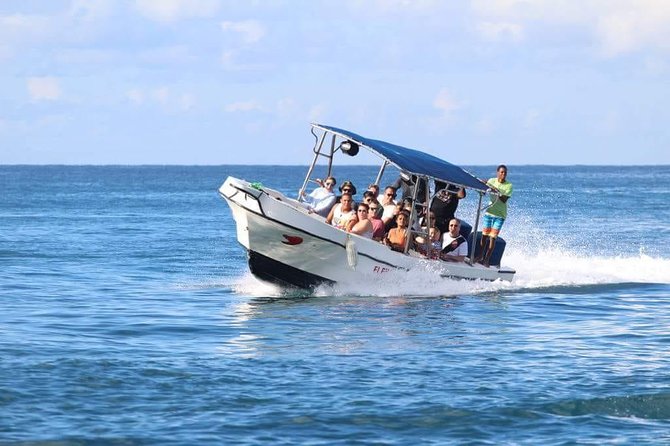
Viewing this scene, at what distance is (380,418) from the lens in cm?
1186

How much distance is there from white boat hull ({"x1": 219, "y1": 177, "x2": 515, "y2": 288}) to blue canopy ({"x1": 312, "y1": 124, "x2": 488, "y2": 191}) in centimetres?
143

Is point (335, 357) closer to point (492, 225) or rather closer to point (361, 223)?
point (361, 223)

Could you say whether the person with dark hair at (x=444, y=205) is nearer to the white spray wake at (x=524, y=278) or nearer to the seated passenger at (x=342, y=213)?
the white spray wake at (x=524, y=278)

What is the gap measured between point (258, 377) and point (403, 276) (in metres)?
6.97

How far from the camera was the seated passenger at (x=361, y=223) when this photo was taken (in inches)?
768

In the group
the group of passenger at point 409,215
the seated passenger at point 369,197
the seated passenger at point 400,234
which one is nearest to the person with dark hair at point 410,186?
the group of passenger at point 409,215

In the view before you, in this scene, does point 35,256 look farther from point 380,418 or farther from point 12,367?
point 380,418

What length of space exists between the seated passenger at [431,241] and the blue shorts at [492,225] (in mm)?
1188

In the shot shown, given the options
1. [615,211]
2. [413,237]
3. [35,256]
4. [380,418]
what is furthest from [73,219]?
[380,418]

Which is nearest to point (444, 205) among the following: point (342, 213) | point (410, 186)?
point (410, 186)

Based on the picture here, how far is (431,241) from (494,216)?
1.56 metres

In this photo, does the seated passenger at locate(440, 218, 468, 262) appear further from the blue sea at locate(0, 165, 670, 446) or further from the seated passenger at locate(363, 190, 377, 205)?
the seated passenger at locate(363, 190, 377, 205)

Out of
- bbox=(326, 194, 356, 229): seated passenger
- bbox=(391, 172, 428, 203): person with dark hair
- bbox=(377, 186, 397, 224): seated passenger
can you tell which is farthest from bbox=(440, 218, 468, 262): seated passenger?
bbox=(326, 194, 356, 229): seated passenger

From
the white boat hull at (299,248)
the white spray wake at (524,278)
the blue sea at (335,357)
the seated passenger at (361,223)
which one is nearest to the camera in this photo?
the blue sea at (335,357)
